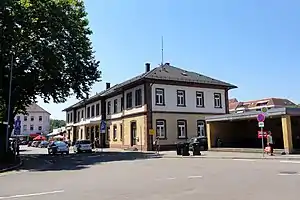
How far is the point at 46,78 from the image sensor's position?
34438mm

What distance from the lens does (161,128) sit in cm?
4300

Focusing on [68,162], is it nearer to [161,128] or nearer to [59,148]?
[59,148]

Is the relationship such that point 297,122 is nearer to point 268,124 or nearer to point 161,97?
point 268,124

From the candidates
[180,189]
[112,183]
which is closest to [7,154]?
[112,183]

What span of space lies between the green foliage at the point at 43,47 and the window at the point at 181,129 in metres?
13.4

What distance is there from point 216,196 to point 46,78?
27.2m

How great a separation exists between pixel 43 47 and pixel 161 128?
1673 cm

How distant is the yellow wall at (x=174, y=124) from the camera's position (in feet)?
141

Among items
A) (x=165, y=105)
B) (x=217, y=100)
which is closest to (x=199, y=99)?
(x=217, y=100)

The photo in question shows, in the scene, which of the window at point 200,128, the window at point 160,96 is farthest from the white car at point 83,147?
the window at point 200,128

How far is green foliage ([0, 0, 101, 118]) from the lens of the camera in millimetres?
29844

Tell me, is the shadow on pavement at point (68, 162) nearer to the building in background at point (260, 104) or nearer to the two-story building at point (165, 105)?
the two-story building at point (165, 105)

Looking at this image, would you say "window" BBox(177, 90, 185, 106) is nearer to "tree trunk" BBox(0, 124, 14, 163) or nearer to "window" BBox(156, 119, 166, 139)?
"window" BBox(156, 119, 166, 139)

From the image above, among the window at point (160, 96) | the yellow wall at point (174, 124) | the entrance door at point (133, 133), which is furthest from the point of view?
the entrance door at point (133, 133)
